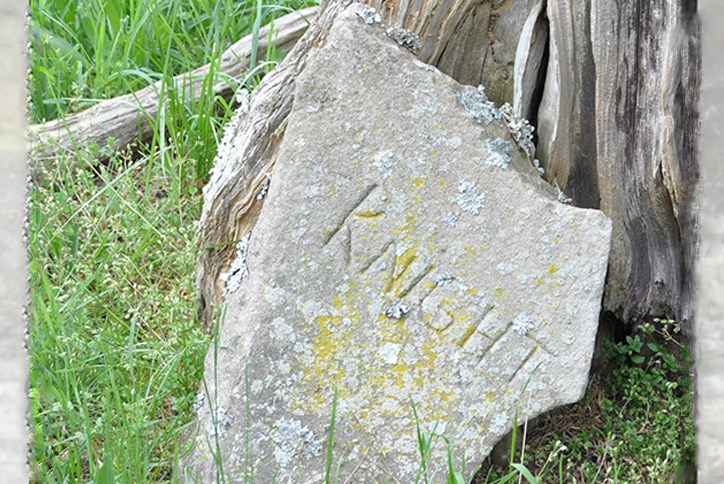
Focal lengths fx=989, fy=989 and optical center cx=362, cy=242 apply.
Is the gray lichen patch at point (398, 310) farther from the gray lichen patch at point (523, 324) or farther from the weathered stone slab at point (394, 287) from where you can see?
the gray lichen patch at point (523, 324)

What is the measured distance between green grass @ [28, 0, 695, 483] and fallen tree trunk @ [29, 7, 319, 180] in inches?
2.3

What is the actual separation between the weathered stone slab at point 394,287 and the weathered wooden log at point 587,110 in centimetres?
28

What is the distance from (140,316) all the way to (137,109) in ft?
3.38

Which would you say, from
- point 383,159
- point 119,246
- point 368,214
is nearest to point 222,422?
point 368,214

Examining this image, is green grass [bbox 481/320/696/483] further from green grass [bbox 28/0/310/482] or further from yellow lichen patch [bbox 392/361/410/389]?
green grass [bbox 28/0/310/482]

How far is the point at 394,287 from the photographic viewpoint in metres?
2.67

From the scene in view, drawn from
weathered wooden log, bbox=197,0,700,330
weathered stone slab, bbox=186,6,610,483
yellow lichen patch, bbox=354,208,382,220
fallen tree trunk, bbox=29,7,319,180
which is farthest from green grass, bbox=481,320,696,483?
fallen tree trunk, bbox=29,7,319,180

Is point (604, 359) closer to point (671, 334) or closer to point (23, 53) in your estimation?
point (671, 334)

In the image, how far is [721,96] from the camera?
8.84ft

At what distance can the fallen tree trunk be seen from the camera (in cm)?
371

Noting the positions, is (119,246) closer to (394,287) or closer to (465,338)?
(394,287)

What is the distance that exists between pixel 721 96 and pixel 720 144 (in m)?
0.13

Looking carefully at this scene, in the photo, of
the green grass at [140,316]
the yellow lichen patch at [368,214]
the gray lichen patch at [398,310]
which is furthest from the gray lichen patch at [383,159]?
the green grass at [140,316]

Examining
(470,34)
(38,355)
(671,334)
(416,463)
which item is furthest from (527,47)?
(38,355)
